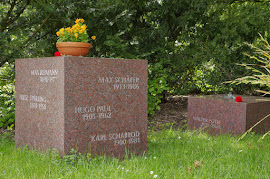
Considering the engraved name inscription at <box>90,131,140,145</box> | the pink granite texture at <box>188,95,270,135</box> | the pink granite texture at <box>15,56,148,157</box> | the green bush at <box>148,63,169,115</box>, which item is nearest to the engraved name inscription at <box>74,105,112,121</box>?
the pink granite texture at <box>15,56,148,157</box>

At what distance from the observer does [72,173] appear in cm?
312

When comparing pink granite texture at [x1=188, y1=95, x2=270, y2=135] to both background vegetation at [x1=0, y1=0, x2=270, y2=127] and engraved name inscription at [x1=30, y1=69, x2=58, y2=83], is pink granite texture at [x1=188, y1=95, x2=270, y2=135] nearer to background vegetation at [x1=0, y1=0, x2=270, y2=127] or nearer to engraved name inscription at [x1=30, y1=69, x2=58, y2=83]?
background vegetation at [x1=0, y1=0, x2=270, y2=127]

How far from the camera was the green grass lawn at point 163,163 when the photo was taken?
3.08m

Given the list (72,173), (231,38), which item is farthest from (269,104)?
(72,173)

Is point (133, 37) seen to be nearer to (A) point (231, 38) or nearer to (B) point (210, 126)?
(A) point (231, 38)

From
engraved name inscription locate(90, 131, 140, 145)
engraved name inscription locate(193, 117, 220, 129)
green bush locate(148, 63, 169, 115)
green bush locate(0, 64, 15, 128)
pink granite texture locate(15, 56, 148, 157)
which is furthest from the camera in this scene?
green bush locate(148, 63, 169, 115)

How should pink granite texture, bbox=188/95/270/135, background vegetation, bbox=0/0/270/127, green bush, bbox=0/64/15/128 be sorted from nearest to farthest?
pink granite texture, bbox=188/95/270/135 < green bush, bbox=0/64/15/128 < background vegetation, bbox=0/0/270/127

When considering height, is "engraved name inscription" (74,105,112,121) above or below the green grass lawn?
above

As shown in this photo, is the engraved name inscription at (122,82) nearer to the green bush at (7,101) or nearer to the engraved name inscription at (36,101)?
the engraved name inscription at (36,101)

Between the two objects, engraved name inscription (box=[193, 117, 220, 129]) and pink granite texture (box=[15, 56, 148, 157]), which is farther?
engraved name inscription (box=[193, 117, 220, 129])

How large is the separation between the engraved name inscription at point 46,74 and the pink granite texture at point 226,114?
317cm

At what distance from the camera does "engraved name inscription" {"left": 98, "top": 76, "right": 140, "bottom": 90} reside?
3.86m

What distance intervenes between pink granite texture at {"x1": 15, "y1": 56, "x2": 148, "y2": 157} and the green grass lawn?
0.72ft

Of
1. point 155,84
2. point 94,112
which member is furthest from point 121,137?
point 155,84
